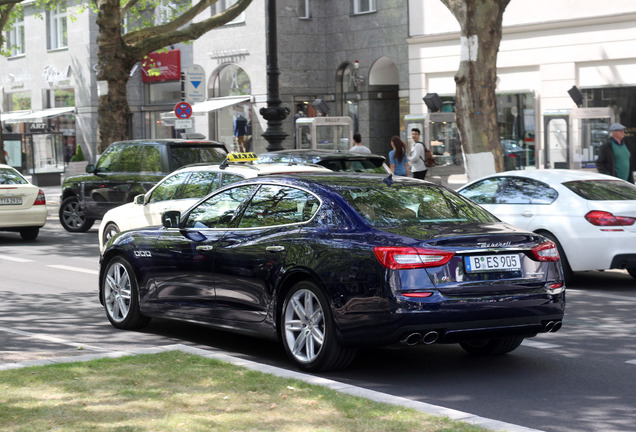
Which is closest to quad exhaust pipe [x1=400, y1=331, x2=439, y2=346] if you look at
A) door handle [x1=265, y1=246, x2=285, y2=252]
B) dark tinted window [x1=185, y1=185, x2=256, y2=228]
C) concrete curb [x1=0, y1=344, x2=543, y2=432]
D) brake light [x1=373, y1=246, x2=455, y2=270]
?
brake light [x1=373, y1=246, x2=455, y2=270]

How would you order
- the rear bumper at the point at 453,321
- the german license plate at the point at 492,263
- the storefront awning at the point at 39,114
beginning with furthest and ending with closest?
1. the storefront awning at the point at 39,114
2. the german license plate at the point at 492,263
3. the rear bumper at the point at 453,321

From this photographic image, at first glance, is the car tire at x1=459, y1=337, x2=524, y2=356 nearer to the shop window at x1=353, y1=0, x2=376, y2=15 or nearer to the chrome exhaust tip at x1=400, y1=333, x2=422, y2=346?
the chrome exhaust tip at x1=400, y1=333, x2=422, y2=346

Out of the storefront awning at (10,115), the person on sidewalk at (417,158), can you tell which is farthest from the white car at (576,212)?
the storefront awning at (10,115)

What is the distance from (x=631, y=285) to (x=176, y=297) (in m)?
6.64

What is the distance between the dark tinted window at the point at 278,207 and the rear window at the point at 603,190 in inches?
230

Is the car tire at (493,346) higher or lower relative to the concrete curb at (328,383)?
lower

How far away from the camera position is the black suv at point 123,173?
2019cm

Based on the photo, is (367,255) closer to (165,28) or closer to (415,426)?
(415,426)

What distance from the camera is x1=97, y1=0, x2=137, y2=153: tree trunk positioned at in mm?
27281

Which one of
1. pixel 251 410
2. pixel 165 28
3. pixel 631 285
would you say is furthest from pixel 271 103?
pixel 251 410

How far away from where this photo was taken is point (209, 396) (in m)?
6.99

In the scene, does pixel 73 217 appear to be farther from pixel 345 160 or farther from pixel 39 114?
pixel 39 114

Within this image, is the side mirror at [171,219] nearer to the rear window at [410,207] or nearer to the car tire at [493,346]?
the rear window at [410,207]

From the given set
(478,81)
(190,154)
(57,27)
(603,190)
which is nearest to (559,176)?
(603,190)
